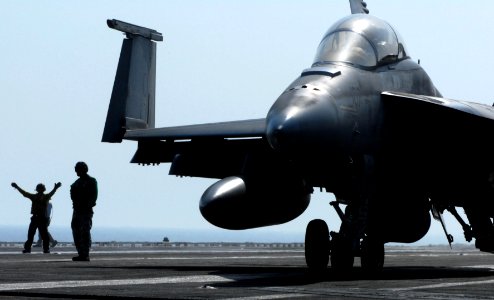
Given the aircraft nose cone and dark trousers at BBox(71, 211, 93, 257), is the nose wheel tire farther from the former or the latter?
dark trousers at BBox(71, 211, 93, 257)

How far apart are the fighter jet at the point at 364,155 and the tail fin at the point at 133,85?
4033 mm

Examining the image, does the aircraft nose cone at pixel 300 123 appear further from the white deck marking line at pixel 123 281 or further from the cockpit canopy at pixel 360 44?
the white deck marking line at pixel 123 281

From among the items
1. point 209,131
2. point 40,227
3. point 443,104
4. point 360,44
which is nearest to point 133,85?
point 209,131

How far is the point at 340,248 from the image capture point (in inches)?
579

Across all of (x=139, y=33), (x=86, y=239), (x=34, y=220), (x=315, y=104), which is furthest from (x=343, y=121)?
(x=34, y=220)

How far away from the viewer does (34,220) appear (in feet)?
81.1

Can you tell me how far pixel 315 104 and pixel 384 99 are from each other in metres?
2.02

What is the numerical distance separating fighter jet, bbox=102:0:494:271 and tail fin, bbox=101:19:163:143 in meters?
4.03

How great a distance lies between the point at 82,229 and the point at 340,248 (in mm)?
5786

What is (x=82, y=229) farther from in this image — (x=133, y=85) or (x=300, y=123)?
(x=300, y=123)

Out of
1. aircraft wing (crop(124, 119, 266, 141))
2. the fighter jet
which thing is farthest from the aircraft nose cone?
aircraft wing (crop(124, 119, 266, 141))

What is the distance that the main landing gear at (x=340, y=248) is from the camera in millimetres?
14594

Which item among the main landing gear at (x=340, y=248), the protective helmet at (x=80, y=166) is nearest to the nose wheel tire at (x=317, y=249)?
the main landing gear at (x=340, y=248)

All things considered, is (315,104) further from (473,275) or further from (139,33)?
(139,33)
